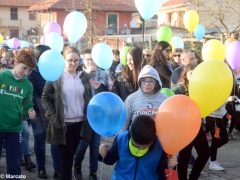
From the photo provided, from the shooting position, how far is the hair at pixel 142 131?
317 cm

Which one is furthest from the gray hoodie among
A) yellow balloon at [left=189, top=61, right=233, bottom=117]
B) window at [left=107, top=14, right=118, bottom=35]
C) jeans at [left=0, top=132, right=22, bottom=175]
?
window at [left=107, top=14, right=118, bottom=35]

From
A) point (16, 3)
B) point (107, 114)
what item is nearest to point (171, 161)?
point (107, 114)

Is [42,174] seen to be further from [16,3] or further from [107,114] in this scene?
[16,3]

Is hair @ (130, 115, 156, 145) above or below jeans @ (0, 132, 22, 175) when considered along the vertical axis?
above

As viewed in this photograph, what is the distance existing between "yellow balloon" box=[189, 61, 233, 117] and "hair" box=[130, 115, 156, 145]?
69 centimetres

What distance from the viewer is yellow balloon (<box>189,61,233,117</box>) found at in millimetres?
3629

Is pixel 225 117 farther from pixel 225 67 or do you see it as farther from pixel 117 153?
pixel 117 153

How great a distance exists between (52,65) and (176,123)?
1.97m

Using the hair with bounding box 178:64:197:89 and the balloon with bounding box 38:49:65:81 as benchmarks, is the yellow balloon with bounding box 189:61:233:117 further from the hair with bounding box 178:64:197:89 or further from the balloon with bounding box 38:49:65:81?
the balloon with bounding box 38:49:65:81

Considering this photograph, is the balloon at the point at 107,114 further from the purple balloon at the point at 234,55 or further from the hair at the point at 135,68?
the purple balloon at the point at 234,55

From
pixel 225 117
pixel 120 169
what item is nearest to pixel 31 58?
pixel 120 169

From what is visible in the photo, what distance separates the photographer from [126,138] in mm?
3436

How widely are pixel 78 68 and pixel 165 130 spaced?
1991 mm

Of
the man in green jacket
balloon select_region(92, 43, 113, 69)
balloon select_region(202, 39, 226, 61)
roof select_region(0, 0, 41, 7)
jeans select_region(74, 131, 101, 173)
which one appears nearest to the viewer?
the man in green jacket
